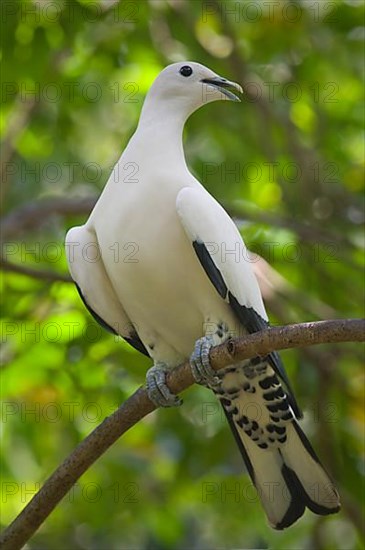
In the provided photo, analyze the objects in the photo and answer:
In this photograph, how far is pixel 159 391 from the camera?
448 centimetres

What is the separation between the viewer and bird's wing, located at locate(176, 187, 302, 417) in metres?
4.44

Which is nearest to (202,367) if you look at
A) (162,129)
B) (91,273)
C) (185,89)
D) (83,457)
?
(83,457)

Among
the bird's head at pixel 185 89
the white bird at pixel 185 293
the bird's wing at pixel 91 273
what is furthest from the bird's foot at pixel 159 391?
the bird's head at pixel 185 89

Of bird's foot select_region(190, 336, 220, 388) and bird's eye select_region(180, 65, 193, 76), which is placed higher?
bird's eye select_region(180, 65, 193, 76)

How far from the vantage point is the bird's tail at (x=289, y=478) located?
4645mm

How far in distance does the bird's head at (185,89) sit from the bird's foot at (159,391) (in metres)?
1.25

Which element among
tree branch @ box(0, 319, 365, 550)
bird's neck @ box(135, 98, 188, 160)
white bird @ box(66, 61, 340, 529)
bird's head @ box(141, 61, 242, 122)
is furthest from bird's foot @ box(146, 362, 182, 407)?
bird's head @ box(141, 61, 242, 122)

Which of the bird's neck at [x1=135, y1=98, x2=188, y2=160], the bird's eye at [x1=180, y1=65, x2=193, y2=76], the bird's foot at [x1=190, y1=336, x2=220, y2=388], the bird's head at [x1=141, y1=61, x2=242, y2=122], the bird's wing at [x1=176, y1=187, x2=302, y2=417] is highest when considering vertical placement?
the bird's eye at [x1=180, y1=65, x2=193, y2=76]

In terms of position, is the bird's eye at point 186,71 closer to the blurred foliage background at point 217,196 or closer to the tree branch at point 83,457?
the blurred foliage background at point 217,196

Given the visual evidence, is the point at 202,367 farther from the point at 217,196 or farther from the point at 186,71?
the point at 217,196

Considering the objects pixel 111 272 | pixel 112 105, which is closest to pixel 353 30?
pixel 112 105

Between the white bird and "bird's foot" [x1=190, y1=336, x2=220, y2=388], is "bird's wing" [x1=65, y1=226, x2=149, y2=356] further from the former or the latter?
"bird's foot" [x1=190, y1=336, x2=220, y2=388]

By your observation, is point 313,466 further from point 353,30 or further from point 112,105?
point 112,105

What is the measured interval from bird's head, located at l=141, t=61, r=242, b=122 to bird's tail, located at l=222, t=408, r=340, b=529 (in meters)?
1.40
